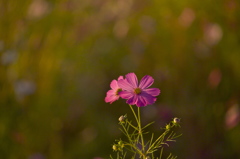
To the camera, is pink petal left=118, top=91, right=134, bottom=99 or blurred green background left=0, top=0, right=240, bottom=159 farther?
blurred green background left=0, top=0, right=240, bottom=159

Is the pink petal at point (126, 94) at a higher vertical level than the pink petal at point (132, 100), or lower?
higher

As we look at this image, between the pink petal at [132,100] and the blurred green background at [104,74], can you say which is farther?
the blurred green background at [104,74]

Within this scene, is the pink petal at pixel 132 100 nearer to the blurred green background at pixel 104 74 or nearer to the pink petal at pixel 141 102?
the pink petal at pixel 141 102

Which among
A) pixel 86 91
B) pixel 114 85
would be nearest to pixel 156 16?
pixel 86 91

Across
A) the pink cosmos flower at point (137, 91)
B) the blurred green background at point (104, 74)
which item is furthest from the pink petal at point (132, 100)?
the blurred green background at point (104, 74)

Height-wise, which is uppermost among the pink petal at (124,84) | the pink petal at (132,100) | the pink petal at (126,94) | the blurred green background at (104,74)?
the blurred green background at (104,74)

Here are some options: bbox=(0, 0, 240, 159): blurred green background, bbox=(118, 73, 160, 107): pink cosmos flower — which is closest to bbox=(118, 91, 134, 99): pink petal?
bbox=(118, 73, 160, 107): pink cosmos flower

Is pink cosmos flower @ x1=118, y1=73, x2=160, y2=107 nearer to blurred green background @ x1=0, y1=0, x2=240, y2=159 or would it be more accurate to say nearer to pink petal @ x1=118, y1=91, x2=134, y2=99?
pink petal @ x1=118, y1=91, x2=134, y2=99

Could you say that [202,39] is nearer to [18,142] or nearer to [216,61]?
[216,61]
